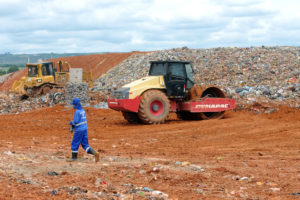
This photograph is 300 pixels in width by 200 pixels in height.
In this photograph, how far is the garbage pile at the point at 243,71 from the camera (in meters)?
19.5

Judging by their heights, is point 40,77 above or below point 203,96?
above

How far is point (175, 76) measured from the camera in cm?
1520

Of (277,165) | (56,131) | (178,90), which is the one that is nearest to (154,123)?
(178,90)

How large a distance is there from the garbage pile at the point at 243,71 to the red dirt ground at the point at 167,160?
3809 millimetres

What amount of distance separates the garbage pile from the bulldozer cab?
376 cm

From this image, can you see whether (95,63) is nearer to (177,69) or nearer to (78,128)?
(177,69)

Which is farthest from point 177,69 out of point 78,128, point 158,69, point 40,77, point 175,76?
point 40,77

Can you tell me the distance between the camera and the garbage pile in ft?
63.8

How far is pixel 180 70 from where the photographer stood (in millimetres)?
15344

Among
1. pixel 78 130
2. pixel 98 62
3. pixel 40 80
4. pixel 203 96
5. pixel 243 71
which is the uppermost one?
pixel 98 62

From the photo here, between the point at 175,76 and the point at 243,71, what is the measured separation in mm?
13056

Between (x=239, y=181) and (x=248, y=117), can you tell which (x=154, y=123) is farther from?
(x=239, y=181)

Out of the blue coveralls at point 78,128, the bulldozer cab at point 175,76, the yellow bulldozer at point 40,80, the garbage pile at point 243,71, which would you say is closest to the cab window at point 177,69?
the bulldozer cab at point 175,76

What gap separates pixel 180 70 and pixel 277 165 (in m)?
7.19
